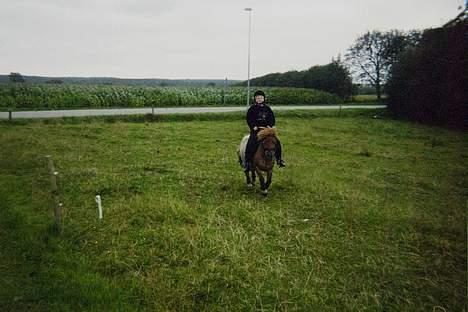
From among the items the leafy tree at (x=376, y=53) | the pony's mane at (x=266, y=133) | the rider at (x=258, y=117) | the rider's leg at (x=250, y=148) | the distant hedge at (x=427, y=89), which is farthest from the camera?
the leafy tree at (x=376, y=53)

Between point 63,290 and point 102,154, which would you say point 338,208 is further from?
point 102,154

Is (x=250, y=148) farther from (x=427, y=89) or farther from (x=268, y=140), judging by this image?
(x=427, y=89)

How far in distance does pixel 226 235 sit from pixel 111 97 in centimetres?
3209

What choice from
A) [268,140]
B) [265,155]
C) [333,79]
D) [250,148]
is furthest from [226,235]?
[333,79]

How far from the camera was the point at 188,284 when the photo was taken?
484 cm

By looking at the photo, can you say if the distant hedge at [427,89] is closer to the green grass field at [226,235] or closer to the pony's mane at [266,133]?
the green grass field at [226,235]

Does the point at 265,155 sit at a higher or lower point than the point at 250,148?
lower

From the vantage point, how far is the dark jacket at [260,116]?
9.30 m

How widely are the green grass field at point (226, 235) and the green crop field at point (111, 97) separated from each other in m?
19.3

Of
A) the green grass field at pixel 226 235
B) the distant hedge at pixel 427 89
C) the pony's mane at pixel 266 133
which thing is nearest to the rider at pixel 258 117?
the pony's mane at pixel 266 133

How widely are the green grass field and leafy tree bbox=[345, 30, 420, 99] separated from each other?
1753 inches

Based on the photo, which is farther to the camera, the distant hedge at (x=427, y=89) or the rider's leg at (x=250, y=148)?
the distant hedge at (x=427, y=89)

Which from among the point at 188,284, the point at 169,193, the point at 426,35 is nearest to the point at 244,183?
the point at 169,193

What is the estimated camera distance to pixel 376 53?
174 ft
